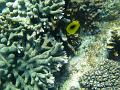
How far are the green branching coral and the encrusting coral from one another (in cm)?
55

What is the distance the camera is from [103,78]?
455 centimetres

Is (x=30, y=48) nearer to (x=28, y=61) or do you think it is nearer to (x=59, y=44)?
(x=28, y=61)

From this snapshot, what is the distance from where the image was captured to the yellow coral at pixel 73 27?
180 inches

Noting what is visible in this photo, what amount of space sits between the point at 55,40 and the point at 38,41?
359 mm

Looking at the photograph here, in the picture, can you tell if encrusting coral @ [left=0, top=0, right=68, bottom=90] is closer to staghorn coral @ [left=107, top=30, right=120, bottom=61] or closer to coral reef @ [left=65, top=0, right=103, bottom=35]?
coral reef @ [left=65, top=0, right=103, bottom=35]

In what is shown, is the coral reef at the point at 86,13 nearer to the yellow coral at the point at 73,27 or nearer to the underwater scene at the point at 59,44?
the underwater scene at the point at 59,44

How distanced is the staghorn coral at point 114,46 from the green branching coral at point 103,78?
145 mm

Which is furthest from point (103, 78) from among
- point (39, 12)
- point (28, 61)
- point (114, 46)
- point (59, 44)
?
point (39, 12)

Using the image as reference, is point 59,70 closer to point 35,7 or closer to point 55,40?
point 55,40

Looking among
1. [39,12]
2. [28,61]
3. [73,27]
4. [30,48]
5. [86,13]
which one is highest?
[39,12]

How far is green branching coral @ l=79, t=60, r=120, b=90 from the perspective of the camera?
178 inches

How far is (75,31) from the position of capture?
4672 millimetres

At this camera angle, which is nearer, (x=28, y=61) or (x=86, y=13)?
(x=28, y=61)

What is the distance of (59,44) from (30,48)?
1.71 feet
